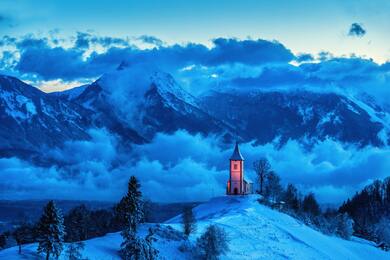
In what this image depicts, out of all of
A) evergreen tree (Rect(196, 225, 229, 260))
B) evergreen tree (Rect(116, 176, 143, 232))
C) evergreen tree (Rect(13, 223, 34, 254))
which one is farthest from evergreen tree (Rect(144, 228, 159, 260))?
evergreen tree (Rect(13, 223, 34, 254))

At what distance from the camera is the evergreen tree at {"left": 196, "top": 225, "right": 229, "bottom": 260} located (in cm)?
13638

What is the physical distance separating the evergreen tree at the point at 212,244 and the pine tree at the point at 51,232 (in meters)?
32.9

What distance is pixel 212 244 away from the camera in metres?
137

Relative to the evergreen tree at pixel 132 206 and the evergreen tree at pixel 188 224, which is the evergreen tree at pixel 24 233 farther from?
the evergreen tree at pixel 188 224

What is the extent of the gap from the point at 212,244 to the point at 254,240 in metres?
22.2

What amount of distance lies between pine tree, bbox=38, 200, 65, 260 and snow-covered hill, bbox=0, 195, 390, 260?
4.13m

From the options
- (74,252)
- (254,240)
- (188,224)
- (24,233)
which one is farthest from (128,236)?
(254,240)

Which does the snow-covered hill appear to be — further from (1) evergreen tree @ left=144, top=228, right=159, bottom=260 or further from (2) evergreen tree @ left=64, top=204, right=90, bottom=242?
(2) evergreen tree @ left=64, top=204, right=90, bottom=242

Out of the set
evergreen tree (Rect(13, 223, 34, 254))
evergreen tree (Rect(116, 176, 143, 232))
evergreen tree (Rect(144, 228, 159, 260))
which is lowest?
evergreen tree (Rect(144, 228, 159, 260))

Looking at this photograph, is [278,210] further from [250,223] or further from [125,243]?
[125,243]

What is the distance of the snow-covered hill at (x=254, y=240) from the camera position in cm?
13462

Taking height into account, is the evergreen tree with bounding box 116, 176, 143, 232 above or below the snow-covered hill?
above

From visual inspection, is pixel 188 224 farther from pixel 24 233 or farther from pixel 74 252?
pixel 74 252

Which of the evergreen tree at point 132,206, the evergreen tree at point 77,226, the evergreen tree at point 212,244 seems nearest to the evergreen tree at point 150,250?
the evergreen tree at point 132,206
